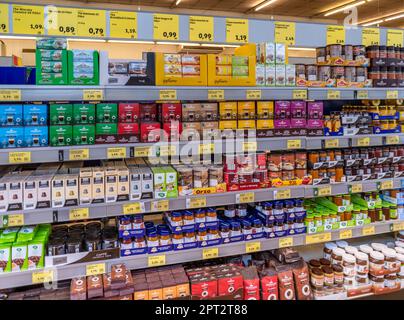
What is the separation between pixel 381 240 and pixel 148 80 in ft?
8.55

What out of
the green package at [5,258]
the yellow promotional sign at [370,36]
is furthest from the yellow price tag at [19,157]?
the yellow promotional sign at [370,36]

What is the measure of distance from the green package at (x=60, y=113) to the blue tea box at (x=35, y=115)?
0.13 ft

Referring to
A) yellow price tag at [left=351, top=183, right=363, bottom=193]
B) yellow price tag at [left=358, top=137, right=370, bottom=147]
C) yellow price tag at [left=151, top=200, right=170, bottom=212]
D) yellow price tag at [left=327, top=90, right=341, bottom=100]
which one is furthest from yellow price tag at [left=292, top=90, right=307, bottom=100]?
yellow price tag at [left=151, top=200, right=170, bottom=212]

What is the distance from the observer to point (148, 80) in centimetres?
229

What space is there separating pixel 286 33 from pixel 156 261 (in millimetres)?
2224

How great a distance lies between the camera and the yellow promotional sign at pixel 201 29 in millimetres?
2895

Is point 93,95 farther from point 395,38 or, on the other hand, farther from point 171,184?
point 395,38

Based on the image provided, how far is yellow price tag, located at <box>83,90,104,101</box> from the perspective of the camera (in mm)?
2153

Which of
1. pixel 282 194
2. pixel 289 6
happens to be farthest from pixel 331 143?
pixel 289 6

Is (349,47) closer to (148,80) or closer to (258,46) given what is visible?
(258,46)

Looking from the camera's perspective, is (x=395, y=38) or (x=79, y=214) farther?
(x=395, y=38)

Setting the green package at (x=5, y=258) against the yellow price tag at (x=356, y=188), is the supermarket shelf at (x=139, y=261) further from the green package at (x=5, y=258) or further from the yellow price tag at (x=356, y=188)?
the yellow price tag at (x=356, y=188)

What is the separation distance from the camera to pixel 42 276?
2125 mm
